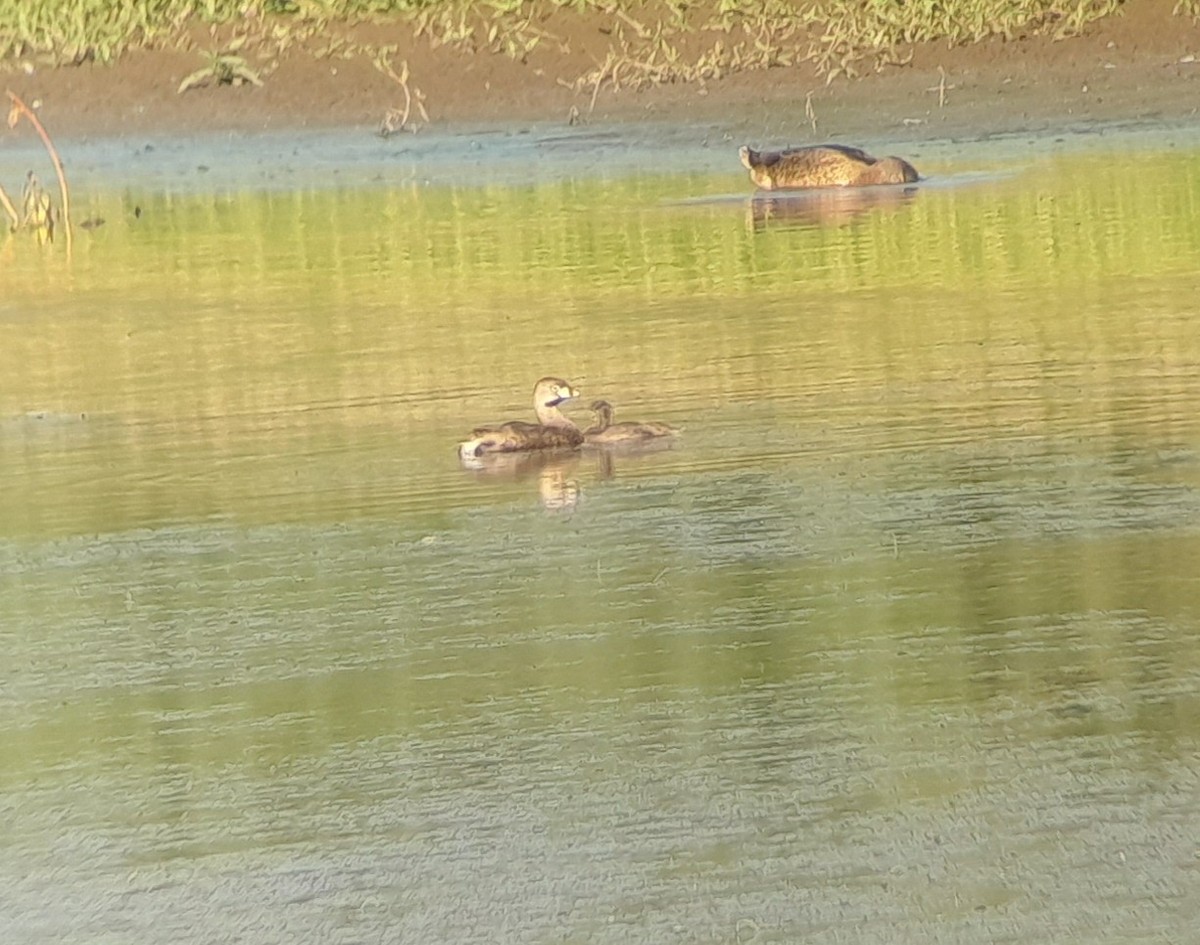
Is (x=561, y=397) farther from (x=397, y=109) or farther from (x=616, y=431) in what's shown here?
(x=397, y=109)

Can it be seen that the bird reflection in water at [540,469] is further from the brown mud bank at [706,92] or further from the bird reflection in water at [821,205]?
the brown mud bank at [706,92]

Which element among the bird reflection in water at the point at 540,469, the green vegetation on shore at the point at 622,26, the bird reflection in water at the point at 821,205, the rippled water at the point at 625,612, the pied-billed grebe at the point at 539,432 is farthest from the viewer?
the green vegetation on shore at the point at 622,26

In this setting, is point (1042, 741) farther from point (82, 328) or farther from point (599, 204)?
point (599, 204)

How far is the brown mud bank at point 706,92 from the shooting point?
23.2 m

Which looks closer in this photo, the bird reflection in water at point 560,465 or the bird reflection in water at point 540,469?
the bird reflection in water at point 540,469

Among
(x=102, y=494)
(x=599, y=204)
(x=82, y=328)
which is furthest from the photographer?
(x=599, y=204)

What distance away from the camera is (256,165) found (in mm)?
23719

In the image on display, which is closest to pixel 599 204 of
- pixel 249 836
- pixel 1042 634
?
pixel 1042 634

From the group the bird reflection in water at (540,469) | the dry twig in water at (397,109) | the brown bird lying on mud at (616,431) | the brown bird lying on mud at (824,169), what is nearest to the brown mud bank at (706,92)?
the dry twig in water at (397,109)

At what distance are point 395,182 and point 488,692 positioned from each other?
49.3ft

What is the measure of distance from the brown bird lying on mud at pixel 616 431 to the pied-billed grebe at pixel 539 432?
0.07 metres

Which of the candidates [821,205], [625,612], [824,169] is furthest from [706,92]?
[625,612]

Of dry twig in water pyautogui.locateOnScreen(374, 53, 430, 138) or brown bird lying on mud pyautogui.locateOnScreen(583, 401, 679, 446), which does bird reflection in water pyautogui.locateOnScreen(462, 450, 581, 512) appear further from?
dry twig in water pyautogui.locateOnScreen(374, 53, 430, 138)

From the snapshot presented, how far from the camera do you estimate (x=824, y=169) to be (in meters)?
18.7
